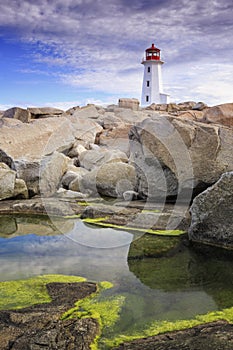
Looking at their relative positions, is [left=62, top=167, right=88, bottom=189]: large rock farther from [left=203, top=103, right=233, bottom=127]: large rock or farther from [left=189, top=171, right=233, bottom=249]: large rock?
[left=203, top=103, right=233, bottom=127]: large rock

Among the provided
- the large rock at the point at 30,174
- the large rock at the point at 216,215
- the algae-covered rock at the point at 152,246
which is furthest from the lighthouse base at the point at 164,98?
the large rock at the point at 216,215

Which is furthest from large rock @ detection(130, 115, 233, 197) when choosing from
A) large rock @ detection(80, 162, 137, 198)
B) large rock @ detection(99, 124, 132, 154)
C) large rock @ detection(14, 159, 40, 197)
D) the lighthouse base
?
the lighthouse base

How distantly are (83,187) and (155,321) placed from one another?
6.08 meters

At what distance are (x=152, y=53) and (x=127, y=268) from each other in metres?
37.6

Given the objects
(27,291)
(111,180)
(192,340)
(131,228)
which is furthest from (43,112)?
(192,340)

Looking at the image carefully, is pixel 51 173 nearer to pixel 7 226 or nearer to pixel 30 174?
pixel 30 174

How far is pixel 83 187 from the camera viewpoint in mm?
9430

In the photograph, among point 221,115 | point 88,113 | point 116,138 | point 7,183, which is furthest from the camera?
point 88,113

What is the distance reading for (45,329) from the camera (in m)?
3.29

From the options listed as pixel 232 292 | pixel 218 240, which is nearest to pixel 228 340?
pixel 232 292

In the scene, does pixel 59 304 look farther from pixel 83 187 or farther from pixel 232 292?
pixel 83 187

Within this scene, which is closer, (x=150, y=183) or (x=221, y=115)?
(x=150, y=183)

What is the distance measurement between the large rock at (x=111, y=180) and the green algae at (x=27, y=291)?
466 centimetres

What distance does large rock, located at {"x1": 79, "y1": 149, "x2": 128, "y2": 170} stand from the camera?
10.9 metres
